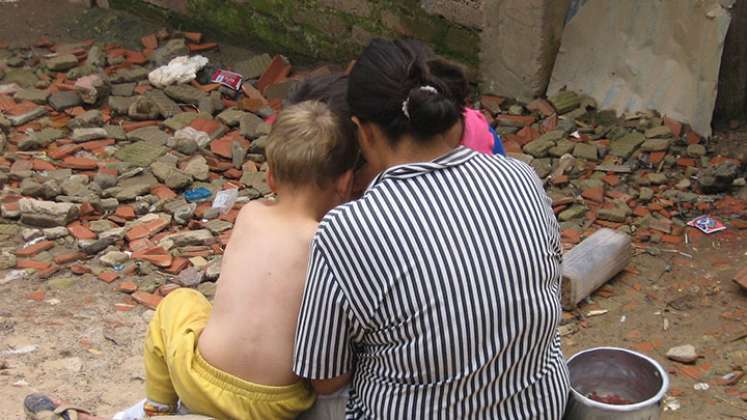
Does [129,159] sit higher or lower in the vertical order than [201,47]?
lower

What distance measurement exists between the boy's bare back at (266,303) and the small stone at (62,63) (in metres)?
4.96

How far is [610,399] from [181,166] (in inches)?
140

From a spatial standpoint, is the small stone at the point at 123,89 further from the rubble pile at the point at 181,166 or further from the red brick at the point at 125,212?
the red brick at the point at 125,212

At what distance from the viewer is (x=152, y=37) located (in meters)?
7.54

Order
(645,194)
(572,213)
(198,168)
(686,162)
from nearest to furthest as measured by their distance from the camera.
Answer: (572,213) → (645,194) → (686,162) → (198,168)

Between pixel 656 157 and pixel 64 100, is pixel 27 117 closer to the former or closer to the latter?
pixel 64 100

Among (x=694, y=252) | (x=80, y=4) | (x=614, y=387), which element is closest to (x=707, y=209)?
(x=694, y=252)

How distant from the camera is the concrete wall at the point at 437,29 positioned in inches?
234

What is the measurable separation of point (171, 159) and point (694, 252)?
3.05 metres

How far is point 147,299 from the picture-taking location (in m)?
4.50

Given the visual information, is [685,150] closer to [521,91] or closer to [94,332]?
[521,91]

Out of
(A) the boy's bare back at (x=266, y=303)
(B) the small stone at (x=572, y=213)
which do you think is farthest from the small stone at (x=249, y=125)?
(A) the boy's bare back at (x=266, y=303)

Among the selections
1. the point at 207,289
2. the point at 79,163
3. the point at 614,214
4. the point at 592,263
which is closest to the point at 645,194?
the point at 614,214

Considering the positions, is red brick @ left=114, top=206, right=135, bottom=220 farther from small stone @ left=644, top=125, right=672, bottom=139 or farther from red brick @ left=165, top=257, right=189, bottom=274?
small stone @ left=644, top=125, right=672, bottom=139
